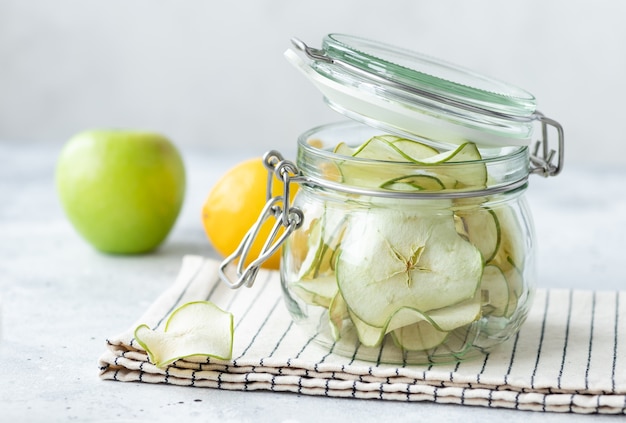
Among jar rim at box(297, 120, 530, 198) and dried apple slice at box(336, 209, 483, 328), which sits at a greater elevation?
jar rim at box(297, 120, 530, 198)

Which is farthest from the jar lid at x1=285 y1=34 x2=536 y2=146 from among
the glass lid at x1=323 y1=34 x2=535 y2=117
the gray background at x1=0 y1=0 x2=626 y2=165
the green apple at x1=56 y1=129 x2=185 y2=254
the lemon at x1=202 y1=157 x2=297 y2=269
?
the gray background at x1=0 y1=0 x2=626 y2=165

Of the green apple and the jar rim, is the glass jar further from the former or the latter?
the green apple

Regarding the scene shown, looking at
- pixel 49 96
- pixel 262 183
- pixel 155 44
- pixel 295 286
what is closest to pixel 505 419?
pixel 295 286

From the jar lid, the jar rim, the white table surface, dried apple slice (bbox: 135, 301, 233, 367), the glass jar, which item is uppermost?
the jar lid

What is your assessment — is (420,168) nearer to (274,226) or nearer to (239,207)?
(274,226)

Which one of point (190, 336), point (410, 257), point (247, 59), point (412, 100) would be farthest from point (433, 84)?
point (247, 59)

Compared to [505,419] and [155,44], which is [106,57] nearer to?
[155,44]

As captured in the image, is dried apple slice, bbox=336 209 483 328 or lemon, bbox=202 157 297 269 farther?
lemon, bbox=202 157 297 269
